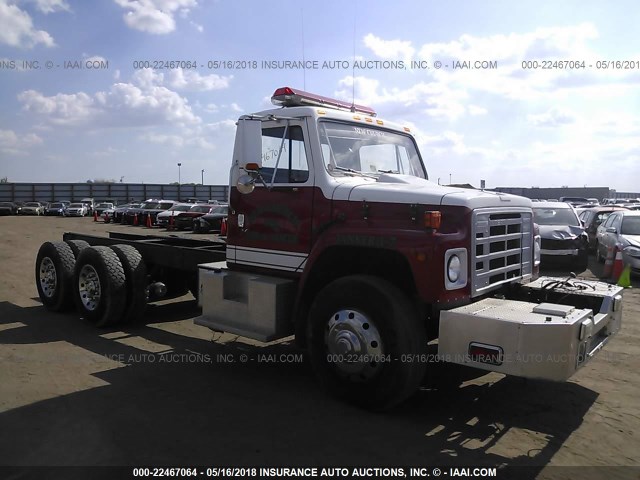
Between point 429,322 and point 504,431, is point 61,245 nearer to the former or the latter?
point 429,322

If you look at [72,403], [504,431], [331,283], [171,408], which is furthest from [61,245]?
[504,431]

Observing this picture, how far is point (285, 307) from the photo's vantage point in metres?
5.04

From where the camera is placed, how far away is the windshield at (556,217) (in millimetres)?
13445

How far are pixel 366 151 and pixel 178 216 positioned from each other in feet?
78.7

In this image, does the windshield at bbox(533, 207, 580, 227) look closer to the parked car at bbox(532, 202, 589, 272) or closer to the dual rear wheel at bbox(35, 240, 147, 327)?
the parked car at bbox(532, 202, 589, 272)

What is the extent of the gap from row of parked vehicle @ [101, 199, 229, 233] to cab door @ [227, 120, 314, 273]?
58.8ft

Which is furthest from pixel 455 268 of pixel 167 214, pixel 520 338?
pixel 167 214

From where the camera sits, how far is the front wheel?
4125 mm

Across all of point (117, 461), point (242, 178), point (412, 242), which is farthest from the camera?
point (242, 178)

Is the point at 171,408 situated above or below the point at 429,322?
below

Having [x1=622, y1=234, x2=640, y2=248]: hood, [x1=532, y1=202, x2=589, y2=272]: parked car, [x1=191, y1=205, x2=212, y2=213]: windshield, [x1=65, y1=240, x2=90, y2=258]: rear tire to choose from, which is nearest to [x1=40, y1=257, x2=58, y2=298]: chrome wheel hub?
[x1=65, y1=240, x2=90, y2=258]: rear tire

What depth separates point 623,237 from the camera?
39.8 ft

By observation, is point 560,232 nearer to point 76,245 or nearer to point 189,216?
point 76,245

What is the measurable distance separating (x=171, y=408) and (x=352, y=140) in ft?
9.94
